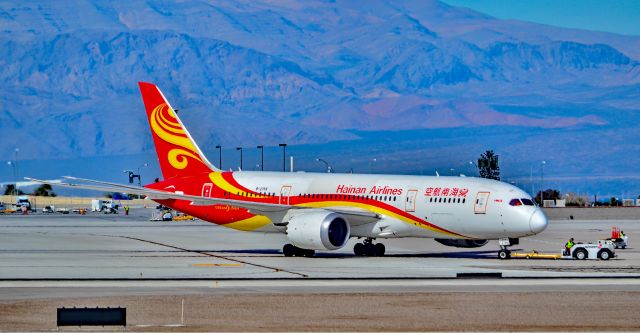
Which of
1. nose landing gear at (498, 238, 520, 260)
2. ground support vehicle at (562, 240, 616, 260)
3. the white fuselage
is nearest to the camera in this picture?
the white fuselage

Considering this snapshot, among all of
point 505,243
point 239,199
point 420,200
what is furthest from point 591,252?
point 239,199

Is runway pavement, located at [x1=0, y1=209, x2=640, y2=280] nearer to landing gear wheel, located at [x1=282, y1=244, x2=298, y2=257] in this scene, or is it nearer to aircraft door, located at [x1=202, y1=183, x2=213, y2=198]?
landing gear wheel, located at [x1=282, y1=244, x2=298, y2=257]

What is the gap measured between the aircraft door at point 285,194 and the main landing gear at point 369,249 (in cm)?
472

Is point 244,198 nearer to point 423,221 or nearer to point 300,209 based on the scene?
point 300,209

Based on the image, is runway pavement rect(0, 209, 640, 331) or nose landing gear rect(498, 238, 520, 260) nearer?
runway pavement rect(0, 209, 640, 331)

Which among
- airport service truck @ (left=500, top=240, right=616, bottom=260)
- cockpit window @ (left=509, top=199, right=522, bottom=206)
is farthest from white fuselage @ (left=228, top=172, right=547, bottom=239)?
airport service truck @ (left=500, top=240, right=616, bottom=260)

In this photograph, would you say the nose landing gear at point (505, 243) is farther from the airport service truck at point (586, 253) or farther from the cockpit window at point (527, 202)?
the cockpit window at point (527, 202)

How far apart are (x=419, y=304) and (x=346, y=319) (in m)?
4.42

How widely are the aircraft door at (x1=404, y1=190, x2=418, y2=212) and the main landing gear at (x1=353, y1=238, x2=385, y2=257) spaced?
2.95m

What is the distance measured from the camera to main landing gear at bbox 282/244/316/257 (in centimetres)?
6294

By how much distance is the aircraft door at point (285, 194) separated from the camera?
217 feet

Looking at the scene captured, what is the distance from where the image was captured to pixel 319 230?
60.3m

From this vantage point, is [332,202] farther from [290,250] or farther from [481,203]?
[481,203]

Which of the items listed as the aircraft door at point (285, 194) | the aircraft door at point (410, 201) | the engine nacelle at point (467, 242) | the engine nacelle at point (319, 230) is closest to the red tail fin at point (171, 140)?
the aircraft door at point (285, 194)
